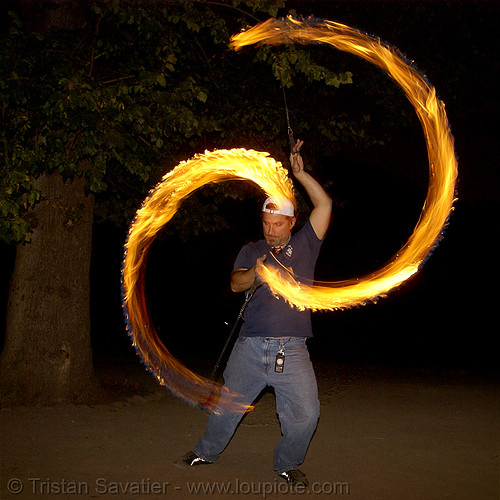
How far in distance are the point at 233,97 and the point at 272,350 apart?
577 cm

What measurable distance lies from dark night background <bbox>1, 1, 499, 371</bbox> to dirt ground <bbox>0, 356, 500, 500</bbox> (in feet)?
14.1

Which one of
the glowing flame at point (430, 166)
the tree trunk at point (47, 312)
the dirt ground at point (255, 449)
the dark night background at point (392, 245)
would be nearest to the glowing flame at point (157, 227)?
the dirt ground at point (255, 449)

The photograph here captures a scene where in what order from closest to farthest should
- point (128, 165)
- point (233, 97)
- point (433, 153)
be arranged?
point (433, 153), point (128, 165), point (233, 97)

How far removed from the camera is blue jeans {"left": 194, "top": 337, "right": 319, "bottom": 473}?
5.63 m

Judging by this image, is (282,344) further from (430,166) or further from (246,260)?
(430,166)

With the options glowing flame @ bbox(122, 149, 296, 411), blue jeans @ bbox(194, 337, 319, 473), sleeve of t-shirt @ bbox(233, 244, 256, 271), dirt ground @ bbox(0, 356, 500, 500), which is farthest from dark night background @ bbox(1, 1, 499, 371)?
blue jeans @ bbox(194, 337, 319, 473)

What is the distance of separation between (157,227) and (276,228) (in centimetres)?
253

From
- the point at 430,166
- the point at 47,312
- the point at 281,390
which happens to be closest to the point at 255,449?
the point at 281,390

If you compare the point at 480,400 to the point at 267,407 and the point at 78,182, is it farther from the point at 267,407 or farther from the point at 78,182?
the point at 78,182

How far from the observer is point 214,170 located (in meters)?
7.60

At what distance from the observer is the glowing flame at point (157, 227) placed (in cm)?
726

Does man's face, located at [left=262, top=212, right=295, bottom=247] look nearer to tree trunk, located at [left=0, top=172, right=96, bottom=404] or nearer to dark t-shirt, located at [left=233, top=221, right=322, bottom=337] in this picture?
dark t-shirt, located at [left=233, top=221, right=322, bottom=337]

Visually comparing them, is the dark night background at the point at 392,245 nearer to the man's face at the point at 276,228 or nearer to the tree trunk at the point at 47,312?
the tree trunk at the point at 47,312

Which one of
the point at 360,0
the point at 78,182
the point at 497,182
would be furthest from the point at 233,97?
the point at 497,182
